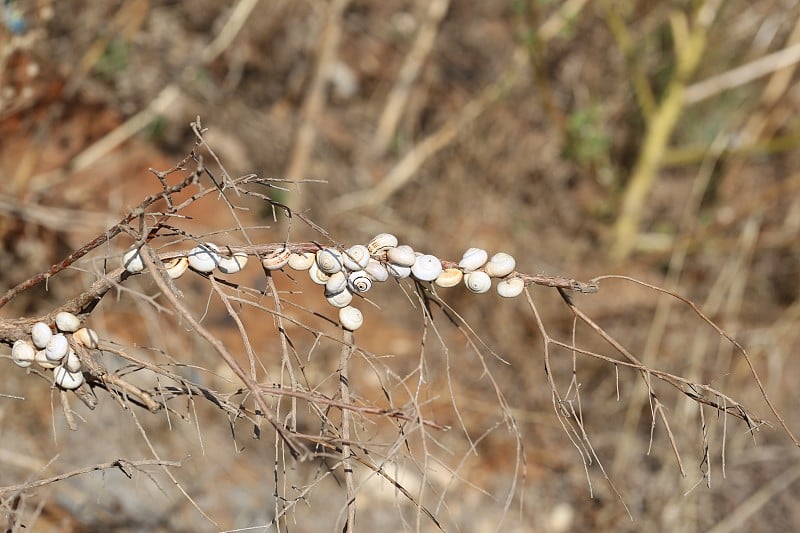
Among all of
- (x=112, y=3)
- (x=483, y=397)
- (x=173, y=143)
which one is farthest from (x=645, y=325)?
(x=112, y=3)

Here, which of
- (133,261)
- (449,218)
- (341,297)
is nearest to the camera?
(133,261)

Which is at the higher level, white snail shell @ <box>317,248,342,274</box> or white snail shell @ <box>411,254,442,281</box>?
white snail shell @ <box>317,248,342,274</box>

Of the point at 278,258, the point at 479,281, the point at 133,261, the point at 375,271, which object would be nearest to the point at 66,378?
the point at 133,261

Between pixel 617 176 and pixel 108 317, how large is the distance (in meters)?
2.40

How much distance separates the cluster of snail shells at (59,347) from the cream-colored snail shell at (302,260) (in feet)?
0.92

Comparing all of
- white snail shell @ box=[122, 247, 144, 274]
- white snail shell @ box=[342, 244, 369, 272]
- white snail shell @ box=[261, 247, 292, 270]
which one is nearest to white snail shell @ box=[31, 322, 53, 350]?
white snail shell @ box=[122, 247, 144, 274]

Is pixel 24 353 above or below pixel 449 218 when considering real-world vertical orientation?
above

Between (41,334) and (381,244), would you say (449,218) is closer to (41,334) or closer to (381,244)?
(381,244)

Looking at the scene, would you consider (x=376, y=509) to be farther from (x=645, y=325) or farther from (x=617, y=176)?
(x=617, y=176)

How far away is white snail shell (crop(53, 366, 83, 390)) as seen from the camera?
3.47ft

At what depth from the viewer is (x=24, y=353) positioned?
3.45ft

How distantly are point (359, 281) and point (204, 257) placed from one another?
0.21 metres

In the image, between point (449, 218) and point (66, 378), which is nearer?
point (66, 378)

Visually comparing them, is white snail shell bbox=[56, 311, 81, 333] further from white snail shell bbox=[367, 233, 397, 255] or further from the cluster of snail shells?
white snail shell bbox=[367, 233, 397, 255]
